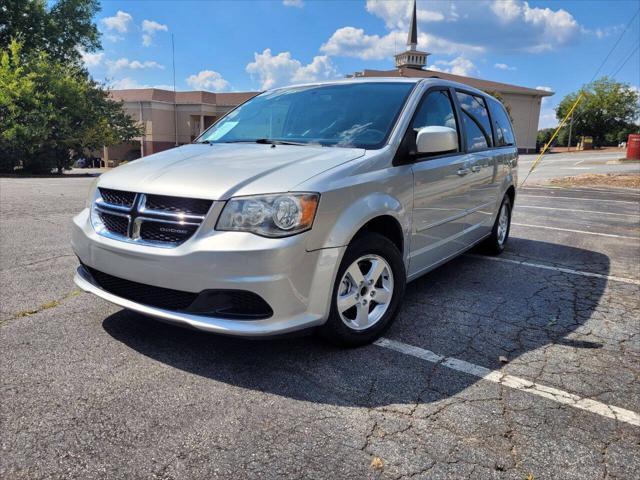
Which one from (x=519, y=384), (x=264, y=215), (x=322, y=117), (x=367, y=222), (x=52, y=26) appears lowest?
(x=519, y=384)

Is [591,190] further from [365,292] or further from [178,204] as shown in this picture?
→ [178,204]

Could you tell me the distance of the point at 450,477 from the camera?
214cm

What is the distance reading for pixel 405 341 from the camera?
11.6ft

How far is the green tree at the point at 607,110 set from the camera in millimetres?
61344

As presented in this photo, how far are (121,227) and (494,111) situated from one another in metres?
4.69

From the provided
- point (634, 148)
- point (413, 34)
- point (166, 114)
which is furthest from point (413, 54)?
point (634, 148)

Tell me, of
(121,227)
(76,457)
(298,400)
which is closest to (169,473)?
(76,457)

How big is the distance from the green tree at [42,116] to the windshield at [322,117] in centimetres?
2113

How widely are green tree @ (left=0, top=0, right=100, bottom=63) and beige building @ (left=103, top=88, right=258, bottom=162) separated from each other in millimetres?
20080

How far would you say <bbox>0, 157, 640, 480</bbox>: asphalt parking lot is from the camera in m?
2.22

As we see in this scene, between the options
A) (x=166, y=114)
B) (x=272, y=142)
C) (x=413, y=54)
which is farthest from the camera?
(x=413, y=54)

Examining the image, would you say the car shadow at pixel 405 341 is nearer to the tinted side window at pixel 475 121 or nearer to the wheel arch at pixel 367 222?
the wheel arch at pixel 367 222

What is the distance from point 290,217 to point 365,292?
34.4 inches

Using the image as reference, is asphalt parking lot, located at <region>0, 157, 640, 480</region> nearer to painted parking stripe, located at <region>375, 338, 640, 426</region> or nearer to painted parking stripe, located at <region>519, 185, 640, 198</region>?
painted parking stripe, located at <region>375, 338, 640, 426</region>
